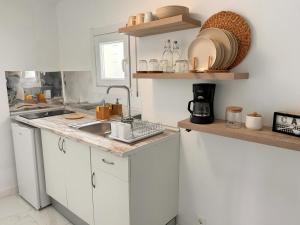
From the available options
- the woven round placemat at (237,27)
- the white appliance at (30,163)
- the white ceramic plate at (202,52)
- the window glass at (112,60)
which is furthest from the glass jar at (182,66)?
the white appliance at (30,163)

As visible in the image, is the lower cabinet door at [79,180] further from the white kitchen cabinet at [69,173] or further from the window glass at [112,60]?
the window glass at [112,60]

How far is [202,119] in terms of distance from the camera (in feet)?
5.20

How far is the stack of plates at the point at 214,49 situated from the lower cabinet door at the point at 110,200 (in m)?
0.97

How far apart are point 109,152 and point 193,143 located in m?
0.69

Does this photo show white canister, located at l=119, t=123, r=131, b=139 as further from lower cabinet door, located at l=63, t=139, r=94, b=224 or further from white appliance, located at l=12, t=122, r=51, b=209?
white appliance, located at l=12, t=122, r=51, b=209

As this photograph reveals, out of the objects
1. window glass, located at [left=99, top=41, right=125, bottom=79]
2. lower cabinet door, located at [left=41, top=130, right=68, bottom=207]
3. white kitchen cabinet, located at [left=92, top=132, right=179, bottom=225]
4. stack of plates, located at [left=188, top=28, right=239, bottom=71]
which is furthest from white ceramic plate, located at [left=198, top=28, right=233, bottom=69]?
lower cabinet door, located at [left=41, top=130, right=68, bottom=207]

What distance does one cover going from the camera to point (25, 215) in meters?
2.34

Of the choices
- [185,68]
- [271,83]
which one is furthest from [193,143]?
[271,83]

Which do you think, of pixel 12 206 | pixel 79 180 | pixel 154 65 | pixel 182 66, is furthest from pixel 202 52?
pixel 12 206

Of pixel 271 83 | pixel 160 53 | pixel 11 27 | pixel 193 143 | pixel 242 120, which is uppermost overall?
pixel 11 27

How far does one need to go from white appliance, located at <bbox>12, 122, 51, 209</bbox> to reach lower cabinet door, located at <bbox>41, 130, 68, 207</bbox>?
88 millimetres

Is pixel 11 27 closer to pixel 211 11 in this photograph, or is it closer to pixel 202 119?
pixel 211 11

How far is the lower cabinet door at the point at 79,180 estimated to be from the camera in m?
1.83

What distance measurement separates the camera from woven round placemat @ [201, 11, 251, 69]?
1.49 m
